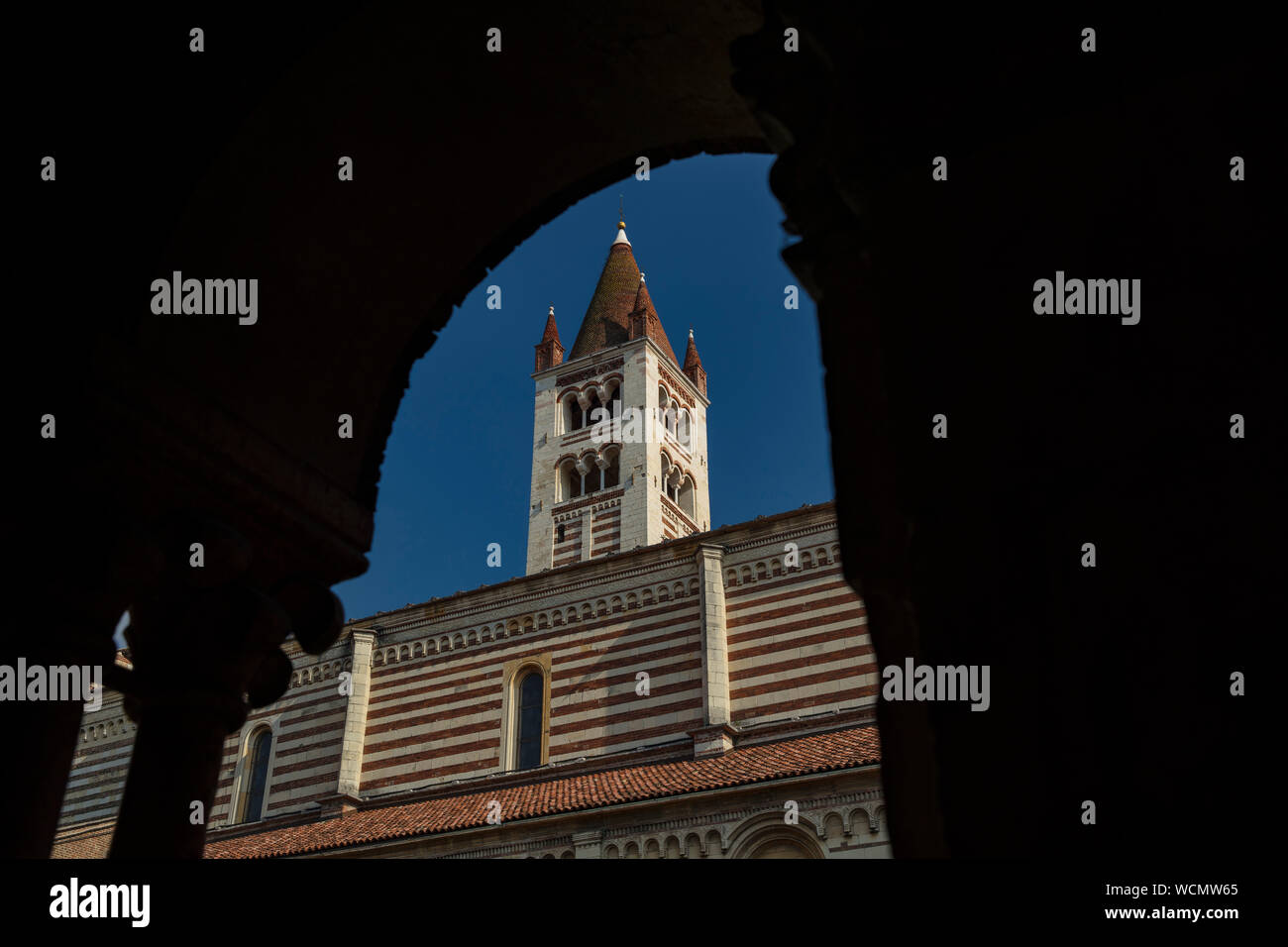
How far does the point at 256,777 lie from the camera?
73.2 ft

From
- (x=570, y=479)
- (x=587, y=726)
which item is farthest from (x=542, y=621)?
(x=570, y=479)

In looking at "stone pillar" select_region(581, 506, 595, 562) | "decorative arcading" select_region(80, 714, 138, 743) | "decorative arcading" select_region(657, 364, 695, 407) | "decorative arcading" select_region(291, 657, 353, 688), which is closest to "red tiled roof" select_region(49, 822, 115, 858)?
"decorative arcading" select_region(80, 714, 138, 743)

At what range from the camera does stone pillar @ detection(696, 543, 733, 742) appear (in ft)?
61.0

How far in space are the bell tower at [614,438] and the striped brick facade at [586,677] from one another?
19.5 m

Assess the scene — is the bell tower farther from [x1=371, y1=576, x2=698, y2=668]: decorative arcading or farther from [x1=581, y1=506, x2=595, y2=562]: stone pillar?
[x1=371, y1=576, x2=698, y2=668]: decorative arcading

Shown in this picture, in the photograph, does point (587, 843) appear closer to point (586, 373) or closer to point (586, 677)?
point (586, 677)

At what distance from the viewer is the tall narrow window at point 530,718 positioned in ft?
66.3

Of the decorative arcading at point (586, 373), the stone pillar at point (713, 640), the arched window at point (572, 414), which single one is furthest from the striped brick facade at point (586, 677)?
the decorative arcading at point (586, 373)

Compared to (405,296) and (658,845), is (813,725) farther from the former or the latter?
(405,296)

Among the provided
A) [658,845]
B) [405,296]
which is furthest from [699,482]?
[405,296]

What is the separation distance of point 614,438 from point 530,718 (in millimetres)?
24439

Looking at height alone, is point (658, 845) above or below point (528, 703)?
below

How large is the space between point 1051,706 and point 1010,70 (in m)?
1.03

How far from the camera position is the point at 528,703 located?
21.1m
